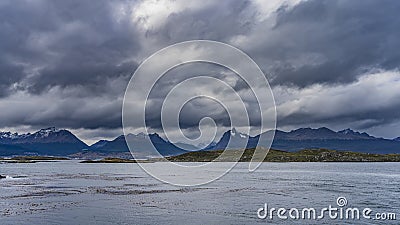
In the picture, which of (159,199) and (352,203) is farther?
(159,199)

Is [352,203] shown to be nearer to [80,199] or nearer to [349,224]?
[349,224]

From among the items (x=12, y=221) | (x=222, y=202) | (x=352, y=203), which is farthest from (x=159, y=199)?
(x=352, y=203)

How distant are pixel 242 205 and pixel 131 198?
21.1 meters

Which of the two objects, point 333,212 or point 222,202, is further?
point 222,202

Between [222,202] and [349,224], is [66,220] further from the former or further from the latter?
[349,224]

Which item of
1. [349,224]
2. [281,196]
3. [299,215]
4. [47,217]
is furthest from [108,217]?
[281,196]

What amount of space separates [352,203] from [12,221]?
47320 mm

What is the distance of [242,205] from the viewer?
62531mm

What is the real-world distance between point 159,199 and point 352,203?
101 feet

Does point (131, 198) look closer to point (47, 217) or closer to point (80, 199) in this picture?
point (80, 199)

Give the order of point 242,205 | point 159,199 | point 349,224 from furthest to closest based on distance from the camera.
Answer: point 159,199
point 242,205
point 349,224

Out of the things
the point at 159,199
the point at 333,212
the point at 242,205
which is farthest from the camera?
the point at 159,199

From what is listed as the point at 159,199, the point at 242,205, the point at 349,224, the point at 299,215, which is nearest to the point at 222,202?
the point at 242,205

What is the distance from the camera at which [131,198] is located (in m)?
73.1
